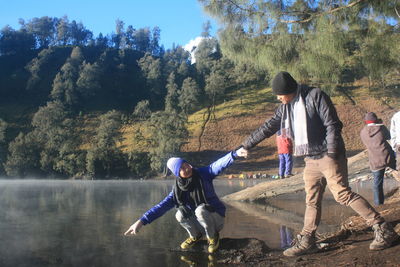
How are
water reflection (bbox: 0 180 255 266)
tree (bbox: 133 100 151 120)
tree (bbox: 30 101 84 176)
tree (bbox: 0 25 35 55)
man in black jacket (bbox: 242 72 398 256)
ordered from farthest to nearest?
tree (bbox: 0 25 35 55), tree (bbox: 133 100 151 120), tree (bbox: 30 101 84 176), water reflection (bbox: 0 180 255 266), man in black jacket (bbox: 242 72 398 256)

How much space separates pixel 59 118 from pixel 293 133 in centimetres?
5517

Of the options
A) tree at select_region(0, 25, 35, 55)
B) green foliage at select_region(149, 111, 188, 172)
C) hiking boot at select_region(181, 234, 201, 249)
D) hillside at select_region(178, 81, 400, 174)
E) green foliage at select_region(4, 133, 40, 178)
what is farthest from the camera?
tree at select_region(0, 25, 35, 55)

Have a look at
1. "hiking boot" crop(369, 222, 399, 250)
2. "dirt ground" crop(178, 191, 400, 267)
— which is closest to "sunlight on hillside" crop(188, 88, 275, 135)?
"dirt ground" crop(178, 191, 400, 267)

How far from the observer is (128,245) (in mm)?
4379

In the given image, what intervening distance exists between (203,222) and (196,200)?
24cm

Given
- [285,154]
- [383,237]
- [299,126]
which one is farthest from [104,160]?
[383,237]

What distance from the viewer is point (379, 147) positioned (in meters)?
5.95

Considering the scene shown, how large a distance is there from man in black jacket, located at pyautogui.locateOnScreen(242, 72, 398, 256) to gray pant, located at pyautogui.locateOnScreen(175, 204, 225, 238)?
778mm

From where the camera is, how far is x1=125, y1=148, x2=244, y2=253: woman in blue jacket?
3.88m

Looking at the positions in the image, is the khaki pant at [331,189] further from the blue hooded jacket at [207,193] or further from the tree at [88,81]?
the tree at [88,81]

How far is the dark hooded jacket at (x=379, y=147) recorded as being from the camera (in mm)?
5938

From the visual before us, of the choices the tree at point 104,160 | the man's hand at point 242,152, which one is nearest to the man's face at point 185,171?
the man's hand at point 242,152

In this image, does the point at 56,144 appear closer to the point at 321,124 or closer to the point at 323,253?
the point at 323,253

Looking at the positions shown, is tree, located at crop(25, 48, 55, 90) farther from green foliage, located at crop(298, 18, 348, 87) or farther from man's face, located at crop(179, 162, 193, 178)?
man's face, located at crop(179, 162, 193, 178)
